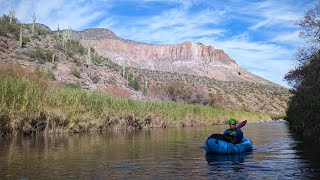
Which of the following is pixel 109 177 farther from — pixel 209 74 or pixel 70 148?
pixel 209 74

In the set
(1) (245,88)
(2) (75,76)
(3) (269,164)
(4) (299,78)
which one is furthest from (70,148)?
(1) (245,88)

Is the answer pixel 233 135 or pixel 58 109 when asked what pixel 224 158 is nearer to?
pixel 233 135

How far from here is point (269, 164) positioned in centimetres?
1210

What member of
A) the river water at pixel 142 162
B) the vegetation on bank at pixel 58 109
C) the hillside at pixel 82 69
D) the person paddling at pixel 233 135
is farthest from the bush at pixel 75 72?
the person paddling at pixel 233 135

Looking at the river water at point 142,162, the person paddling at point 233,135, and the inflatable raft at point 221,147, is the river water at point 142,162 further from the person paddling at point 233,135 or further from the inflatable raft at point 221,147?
the person paddling at point 233,135

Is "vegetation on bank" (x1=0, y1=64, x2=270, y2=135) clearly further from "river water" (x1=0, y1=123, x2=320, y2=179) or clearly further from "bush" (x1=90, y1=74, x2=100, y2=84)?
"bush" (x1=90, y1=74, x2=100, y2=84)

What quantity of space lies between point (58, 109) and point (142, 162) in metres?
9.68

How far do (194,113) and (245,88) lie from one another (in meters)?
61.8

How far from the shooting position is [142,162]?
493 inches

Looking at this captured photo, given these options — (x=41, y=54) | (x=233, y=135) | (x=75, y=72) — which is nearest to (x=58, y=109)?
(x=233, y=135)

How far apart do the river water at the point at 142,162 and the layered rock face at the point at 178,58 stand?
451 ft

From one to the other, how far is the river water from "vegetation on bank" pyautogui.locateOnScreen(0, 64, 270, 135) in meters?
1.76

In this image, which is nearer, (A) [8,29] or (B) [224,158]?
(B) [224,158]

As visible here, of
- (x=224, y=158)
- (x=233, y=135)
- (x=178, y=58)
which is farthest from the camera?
(x=178, y=58)
